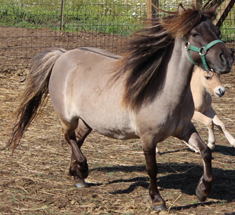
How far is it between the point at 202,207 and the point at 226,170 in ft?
3.43

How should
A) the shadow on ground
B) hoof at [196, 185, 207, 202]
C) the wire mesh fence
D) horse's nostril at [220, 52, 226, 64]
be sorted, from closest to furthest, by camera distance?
1. horse's nostril at [220, 52, 226, 64]
2. hoof at [196, 185, 207, 202]
3. the shadow on ground
4. the wire mesh fence

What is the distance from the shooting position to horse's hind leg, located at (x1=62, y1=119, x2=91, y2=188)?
156 inches

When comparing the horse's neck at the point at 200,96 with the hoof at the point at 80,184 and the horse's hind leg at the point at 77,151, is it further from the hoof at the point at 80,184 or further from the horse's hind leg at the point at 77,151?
the hoof at the point at 80,184

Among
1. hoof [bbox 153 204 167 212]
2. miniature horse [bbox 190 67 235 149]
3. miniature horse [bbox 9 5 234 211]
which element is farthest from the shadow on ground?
miniature horse [bbox 190 67 235 149]

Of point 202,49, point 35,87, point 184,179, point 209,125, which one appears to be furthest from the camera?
point 209,125

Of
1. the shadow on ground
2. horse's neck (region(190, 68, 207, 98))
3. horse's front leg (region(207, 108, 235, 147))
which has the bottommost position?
the shadow on ground

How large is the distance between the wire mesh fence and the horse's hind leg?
15.8 feet

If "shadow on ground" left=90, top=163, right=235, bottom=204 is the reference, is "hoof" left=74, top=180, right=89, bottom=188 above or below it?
below

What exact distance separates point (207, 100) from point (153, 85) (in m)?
2.21

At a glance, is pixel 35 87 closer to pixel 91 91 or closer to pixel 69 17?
pixel 91 91

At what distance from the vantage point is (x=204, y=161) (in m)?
3.40

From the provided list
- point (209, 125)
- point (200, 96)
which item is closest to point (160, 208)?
point (209, 125)

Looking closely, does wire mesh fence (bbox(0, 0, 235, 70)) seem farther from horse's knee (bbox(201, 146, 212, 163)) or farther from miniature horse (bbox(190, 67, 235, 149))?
horse's knee (bbox(201, 146, 212, 163))

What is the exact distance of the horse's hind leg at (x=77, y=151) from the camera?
156 inches
